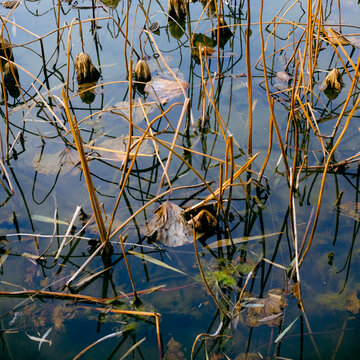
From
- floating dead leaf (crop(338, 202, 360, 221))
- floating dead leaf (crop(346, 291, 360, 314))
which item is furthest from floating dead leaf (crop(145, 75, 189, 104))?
floating dead leaf (crop(346, 291, 360, 314))

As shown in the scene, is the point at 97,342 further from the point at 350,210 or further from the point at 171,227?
the point at 350,210

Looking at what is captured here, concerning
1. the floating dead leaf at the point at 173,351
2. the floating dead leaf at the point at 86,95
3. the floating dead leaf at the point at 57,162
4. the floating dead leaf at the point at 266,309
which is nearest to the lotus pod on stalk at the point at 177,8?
the floating dead leaf at the point at 86,95

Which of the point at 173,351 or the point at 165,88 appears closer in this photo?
the point at 173,351

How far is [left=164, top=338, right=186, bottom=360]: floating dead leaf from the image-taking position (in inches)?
42.1

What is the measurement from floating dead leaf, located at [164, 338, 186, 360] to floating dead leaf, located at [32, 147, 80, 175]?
823 mm

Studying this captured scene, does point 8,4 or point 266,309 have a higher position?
point 8,4

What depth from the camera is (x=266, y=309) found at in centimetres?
113

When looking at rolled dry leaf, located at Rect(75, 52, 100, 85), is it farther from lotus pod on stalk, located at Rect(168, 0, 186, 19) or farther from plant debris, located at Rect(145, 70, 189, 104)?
lotus pod on stalk, located at Rect(168, 0, 186, 19)

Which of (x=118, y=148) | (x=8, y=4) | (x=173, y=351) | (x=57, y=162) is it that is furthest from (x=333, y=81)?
(x=8, y=4)

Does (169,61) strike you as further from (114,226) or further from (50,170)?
(114,226)

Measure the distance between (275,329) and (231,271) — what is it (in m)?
0.22

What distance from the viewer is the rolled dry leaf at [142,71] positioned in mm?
2021

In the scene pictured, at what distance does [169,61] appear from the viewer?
2.24 metres

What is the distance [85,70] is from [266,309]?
5.00 ft
